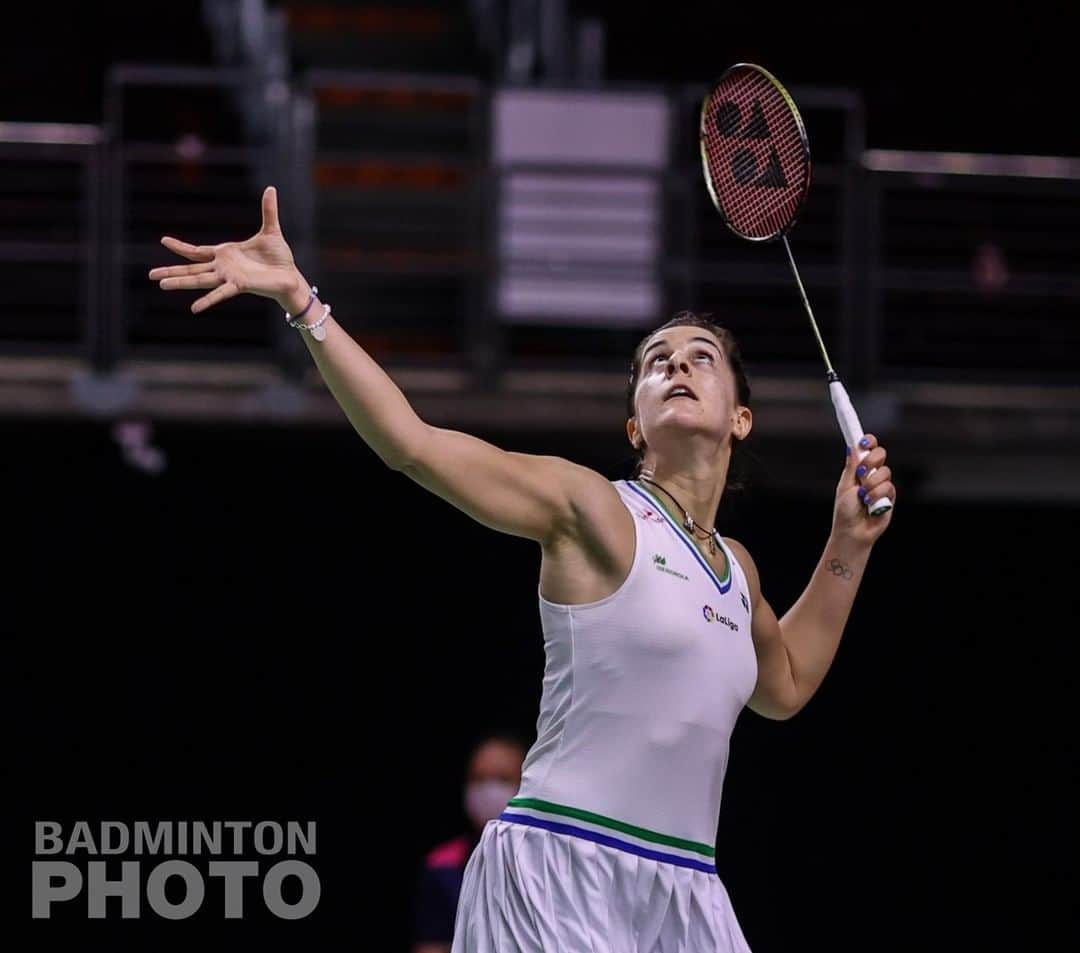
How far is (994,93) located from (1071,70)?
400 millimetres

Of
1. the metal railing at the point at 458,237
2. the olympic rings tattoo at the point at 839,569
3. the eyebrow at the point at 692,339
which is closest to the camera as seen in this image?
the eyebrow at the point at 692,339

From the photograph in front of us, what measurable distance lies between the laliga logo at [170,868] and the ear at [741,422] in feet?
11.8

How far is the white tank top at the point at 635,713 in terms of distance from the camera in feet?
10.7

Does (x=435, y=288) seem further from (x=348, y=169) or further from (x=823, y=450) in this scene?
(x=823, y=450)

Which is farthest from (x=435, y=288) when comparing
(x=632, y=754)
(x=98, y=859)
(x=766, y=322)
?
(x=632, y=754)

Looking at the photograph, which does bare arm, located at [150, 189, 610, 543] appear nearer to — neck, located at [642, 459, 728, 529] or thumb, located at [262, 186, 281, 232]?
thumb, located at [262, 186, 281, 232]

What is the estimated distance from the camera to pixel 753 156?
417cm

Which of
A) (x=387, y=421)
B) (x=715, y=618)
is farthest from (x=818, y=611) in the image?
(x=387, y=421)

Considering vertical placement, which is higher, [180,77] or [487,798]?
[180,77]

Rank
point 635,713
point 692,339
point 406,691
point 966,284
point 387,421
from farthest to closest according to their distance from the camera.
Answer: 1. point 406,691
2. point 966,284
3. point 692,339
4. point 635,713
5. point 387,421

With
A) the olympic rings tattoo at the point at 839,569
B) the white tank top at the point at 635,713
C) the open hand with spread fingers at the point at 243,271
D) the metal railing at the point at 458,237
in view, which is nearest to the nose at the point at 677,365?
the white tank top at the point at 635,713

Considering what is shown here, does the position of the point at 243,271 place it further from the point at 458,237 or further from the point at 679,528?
the point at 458,237

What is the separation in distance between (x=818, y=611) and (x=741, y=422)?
0.43 meters

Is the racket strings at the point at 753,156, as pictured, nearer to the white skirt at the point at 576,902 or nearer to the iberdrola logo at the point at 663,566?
the iberdrola logo at the point at 663,566
